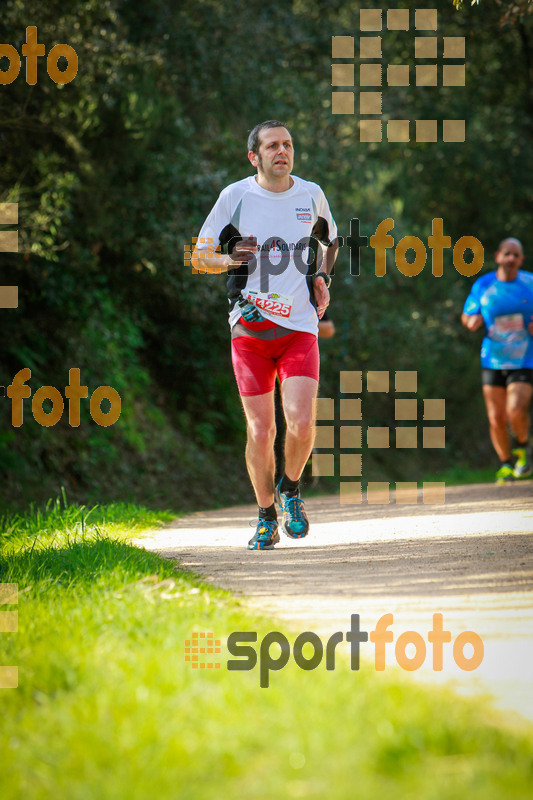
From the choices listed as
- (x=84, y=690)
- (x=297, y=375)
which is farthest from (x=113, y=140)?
(x=84, y=690)

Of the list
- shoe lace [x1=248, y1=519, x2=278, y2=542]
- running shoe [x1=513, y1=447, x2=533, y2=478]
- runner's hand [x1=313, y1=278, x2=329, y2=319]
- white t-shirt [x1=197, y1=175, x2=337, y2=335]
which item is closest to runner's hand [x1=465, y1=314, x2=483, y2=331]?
running shoe [x1=513, y1=447, x2=533, y2=478]

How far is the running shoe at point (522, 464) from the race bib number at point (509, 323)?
133 centimetres

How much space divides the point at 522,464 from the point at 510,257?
87.3 inches

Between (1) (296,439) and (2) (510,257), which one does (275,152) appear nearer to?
(1) (296,439)

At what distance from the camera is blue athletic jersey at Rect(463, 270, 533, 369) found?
1011 centimetres

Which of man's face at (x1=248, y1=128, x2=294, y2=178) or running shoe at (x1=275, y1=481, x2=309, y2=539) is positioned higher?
man's face at (x1=248, y1=128, x2=294, y2=178)

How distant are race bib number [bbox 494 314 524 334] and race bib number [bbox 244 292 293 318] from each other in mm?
4967

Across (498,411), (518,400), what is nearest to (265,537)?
(518,400)

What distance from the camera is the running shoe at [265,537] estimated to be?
591 centimetres

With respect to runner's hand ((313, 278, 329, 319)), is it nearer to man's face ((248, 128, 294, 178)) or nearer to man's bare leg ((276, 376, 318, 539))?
man's bare leg ((276, 376, 318, 539))

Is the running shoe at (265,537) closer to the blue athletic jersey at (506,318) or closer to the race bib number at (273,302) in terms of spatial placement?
the race bib number at (273,302)

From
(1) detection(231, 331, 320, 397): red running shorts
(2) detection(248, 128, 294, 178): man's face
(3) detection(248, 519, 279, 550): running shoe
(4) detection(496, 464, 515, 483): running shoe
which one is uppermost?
(2) detection(248, 128, 294, 178): man's face

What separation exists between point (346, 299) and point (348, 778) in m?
16.1

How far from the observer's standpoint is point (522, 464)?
10445 millimetres
